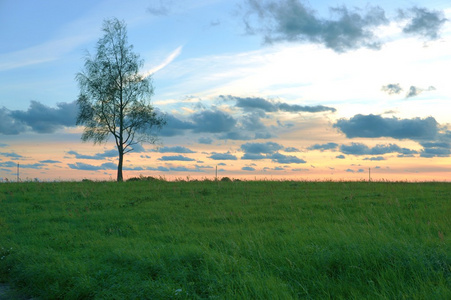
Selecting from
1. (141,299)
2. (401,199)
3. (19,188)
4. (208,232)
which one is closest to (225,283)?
(141,299)

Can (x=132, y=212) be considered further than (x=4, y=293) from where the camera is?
Yes

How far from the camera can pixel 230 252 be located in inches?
348

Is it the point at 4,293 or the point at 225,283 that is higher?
the point at 225,283

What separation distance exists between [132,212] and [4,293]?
7.56m

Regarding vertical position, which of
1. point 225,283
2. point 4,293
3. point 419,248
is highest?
point 419,248

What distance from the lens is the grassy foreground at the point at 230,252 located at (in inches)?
260

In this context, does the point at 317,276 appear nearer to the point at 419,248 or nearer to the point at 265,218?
the point at 419,248

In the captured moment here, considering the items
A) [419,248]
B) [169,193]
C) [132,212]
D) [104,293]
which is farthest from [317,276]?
[169,193]

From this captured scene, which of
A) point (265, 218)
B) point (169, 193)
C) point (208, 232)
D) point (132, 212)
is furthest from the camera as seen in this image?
point (169, 193)

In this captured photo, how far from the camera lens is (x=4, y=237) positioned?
42.2 ft

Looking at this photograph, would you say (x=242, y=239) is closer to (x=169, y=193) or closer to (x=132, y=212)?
(x=132, y=212)

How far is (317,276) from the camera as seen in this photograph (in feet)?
23.1

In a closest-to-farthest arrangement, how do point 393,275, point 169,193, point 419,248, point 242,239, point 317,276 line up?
point 393,275 → point 317,276 → point 419,248 → point 242,239 → point 169,193

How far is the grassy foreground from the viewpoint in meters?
6.61
